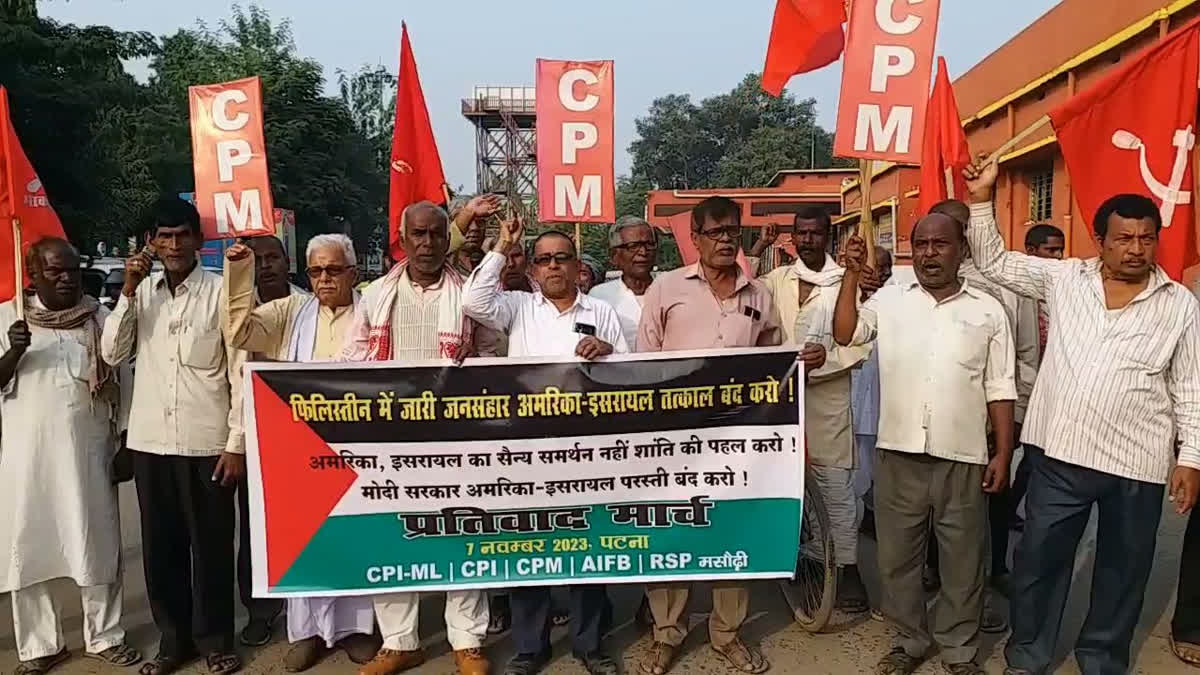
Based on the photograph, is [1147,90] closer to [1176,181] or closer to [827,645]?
[1176,181]

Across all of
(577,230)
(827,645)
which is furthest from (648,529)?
(577,230)

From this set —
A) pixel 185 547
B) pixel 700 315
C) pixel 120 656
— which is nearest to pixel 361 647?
pixel 185 547

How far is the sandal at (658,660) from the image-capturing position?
3898 mm

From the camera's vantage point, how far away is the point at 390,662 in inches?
151

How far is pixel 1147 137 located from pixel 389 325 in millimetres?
3373

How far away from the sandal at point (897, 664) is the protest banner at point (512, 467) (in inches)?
30.6

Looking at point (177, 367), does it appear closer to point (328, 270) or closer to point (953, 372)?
point (328, 270)

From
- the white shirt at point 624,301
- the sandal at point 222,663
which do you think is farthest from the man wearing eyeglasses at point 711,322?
the sandal at point 222,663

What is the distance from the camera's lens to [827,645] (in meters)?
4.20

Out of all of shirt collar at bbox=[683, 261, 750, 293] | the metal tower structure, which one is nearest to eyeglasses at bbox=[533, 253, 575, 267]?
shirt collar at bbox=[683, 261, 750, 293]

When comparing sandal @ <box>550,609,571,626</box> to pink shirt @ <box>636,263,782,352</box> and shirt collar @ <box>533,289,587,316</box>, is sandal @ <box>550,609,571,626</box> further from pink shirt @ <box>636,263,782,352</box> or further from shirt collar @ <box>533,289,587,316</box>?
shirt collar @ <box>533,289,587,316</box>

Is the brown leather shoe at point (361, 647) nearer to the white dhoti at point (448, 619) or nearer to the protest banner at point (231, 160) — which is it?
the white dhoti at point (448, 619)

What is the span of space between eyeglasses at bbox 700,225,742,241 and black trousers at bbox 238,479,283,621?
7.99 ft

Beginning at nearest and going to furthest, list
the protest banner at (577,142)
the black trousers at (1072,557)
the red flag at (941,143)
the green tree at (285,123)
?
the black trousers at (1072,557) < the red flag at (941,143) < the protest banner at (577,142) < the green tree at (285,123)
